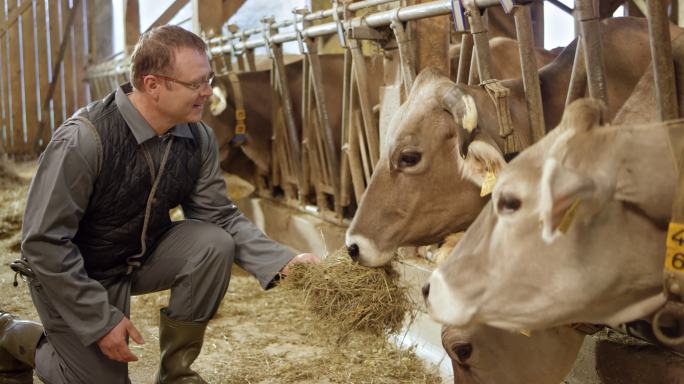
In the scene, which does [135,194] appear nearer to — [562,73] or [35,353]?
[35,353]

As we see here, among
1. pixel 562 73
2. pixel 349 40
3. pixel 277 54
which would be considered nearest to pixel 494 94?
pixel 562 73

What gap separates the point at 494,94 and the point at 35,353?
6.53 ft

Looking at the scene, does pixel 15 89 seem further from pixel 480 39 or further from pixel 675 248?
pixel 675 248

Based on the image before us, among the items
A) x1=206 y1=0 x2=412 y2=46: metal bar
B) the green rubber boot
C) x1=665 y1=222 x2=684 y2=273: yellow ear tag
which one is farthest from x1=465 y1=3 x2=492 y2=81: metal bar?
the green rubber boot

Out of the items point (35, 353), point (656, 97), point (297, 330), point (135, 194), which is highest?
point (656, 97)

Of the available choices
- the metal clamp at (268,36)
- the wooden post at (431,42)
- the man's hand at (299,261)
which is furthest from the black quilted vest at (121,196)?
the metal clamp at (268,36)

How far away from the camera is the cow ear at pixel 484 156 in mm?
2965

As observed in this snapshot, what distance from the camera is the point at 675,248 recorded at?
77.8 inches

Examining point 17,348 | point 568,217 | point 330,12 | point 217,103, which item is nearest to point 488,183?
point 568,217

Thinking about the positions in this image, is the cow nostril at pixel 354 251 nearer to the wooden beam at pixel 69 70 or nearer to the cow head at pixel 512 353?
the cow head at pixel 512 353

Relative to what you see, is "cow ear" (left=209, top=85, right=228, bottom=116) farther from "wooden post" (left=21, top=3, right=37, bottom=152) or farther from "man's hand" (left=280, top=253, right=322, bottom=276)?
"wooden post" (left=21, top=3, right=37, bottom=152)

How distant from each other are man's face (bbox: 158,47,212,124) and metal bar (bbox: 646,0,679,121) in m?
1.51

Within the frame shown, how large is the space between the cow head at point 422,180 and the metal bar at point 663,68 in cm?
61

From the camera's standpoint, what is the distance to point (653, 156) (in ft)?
6.74
